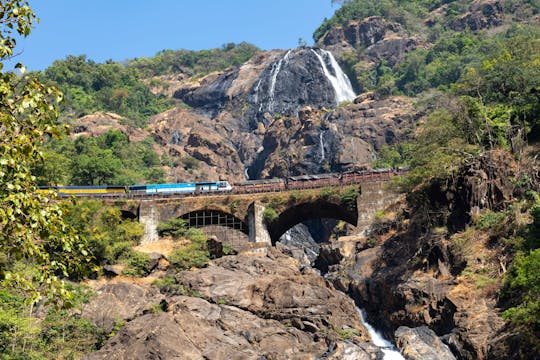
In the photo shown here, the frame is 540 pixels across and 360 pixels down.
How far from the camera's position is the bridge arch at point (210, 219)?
67875mm

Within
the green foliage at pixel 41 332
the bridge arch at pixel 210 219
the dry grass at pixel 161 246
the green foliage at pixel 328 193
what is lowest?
the green foliage at pixel 41 332

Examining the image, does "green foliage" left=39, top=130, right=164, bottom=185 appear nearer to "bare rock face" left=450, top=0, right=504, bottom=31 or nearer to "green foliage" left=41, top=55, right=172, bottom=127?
"green foliage" left=41, top=55, right=172, bottom=127

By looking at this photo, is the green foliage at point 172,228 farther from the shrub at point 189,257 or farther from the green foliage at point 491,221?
the green foliage at point 491,221

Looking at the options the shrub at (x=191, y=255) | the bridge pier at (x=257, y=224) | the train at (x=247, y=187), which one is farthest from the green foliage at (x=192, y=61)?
the shrub at (x=191, y=255)

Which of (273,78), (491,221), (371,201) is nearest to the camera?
(491,221)

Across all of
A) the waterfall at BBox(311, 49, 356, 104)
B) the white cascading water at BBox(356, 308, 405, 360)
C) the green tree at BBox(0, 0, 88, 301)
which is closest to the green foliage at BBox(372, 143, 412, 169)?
the waterfall at BBox(311, 49, 356, 104)

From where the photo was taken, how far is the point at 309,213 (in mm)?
68688

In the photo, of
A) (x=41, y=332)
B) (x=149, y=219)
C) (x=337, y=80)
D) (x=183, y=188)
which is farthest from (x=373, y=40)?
(x=41, y=332)

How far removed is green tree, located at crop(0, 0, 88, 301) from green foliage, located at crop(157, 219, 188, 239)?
4893 centimetres

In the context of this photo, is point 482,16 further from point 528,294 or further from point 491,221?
point 528,294

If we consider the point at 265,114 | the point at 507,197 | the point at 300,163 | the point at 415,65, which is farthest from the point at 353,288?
the point at 415,65

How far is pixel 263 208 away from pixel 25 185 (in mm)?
51620

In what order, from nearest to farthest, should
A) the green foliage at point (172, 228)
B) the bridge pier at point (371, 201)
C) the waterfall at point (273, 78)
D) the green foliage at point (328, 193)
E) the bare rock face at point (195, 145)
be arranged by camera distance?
the bridge pier at point (371, 201) < the green foliage at point (172, 228) < the green foliage at point (328, 193) < the bare rock face at point (195, 145) < the waterfall at point (273, 78)

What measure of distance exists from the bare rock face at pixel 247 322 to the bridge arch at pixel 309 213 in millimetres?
16173
